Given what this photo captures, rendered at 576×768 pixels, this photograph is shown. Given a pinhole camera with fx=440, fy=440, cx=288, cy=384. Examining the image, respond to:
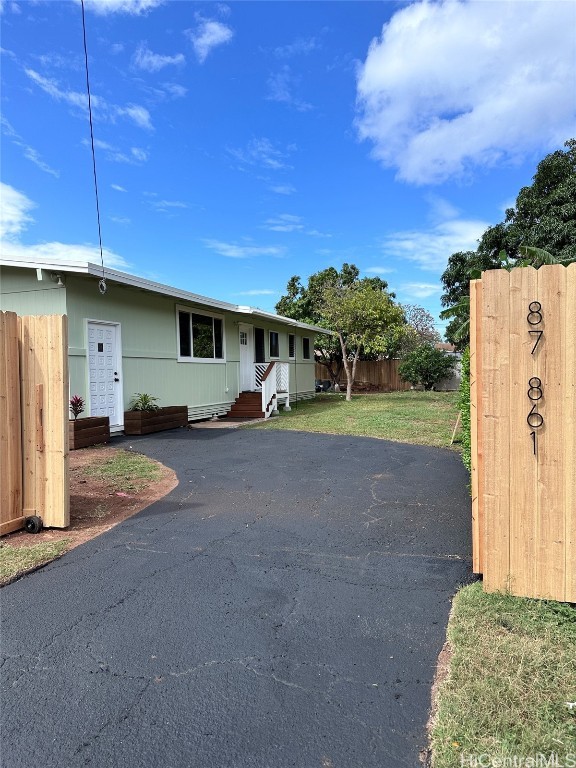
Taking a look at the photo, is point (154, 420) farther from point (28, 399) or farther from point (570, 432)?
point (570, 432)

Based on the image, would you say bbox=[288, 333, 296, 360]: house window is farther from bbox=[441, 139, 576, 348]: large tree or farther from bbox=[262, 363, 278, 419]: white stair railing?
bbox=[441, 139, 576, 348]: large tree

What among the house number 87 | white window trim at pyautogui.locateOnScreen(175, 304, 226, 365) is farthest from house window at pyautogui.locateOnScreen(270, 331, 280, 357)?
the house number 87

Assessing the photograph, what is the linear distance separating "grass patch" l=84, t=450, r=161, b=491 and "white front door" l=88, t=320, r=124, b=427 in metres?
2.38

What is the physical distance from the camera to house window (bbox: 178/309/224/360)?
12.5m

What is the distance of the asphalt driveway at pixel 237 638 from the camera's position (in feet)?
5.68

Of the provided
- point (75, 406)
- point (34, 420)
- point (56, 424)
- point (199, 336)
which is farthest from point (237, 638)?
point (199, 336)

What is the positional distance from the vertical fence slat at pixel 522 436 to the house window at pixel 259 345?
14.3m

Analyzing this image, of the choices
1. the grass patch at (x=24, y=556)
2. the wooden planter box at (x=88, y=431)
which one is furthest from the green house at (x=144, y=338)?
the grass patch at (x=24, y=556)

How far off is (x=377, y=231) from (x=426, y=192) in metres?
4.99

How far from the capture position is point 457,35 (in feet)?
23.7

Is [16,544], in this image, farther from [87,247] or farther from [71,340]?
[87,247]

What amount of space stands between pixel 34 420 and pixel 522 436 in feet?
13.3

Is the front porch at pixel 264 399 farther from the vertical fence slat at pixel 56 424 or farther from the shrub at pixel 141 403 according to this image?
the vertical fence slat at pixel 56 424

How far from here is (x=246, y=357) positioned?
1588 centimetres
